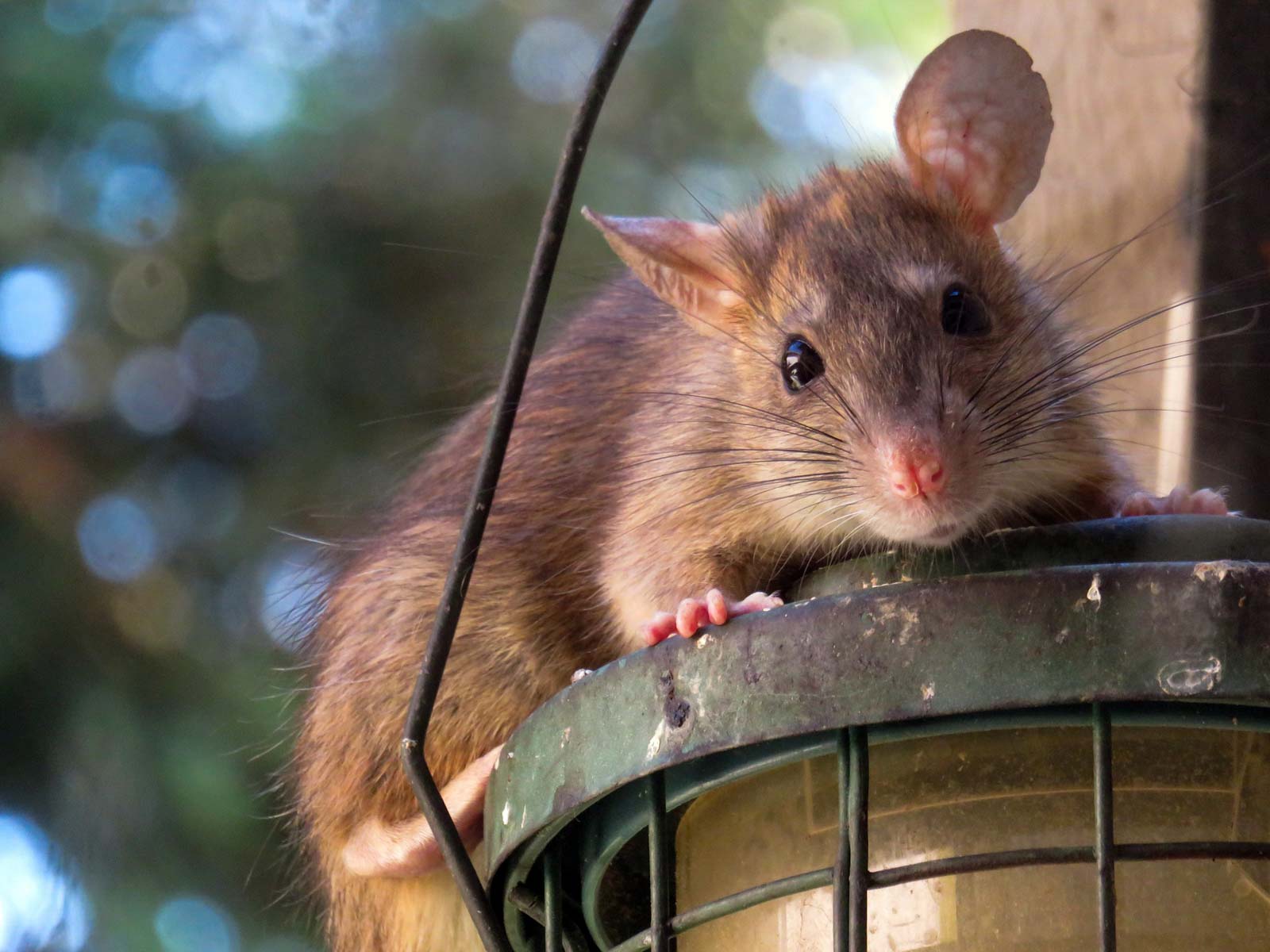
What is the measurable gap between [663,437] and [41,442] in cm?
201

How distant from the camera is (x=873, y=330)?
8.24ft

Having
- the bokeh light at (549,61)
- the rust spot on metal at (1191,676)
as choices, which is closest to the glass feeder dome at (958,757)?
the rust spot on metal at (1191,676)

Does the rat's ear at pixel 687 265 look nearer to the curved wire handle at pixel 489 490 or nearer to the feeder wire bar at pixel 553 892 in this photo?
the curved wire handle at pixel 489 490

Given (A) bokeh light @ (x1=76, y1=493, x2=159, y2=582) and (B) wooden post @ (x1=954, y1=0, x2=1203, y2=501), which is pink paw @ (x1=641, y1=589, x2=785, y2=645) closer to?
(B) wooden post @ (x1=954, y1=0, x2=1203, y2=501)

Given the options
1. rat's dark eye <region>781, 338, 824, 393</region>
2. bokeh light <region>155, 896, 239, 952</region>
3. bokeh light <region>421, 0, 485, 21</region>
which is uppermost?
bokeh light <region>421, 0, 485, 21</region>

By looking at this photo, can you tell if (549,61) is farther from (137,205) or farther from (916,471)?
(916,471)

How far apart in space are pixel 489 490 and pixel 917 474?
631mm

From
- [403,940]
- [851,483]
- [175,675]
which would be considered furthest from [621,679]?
[175,675]

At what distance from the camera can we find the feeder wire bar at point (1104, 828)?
1.36m

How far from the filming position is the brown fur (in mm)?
2518

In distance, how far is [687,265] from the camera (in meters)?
2.74

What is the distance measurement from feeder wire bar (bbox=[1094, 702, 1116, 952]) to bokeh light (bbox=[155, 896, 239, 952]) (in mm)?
2955

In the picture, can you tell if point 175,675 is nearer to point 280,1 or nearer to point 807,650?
point 280,1

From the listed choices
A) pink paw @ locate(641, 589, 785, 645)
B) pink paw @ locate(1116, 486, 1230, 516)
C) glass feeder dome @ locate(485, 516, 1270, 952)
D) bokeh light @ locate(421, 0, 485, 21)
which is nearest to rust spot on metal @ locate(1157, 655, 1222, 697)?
glass feeder dome @ locate(485, 516, 1270, 952)
